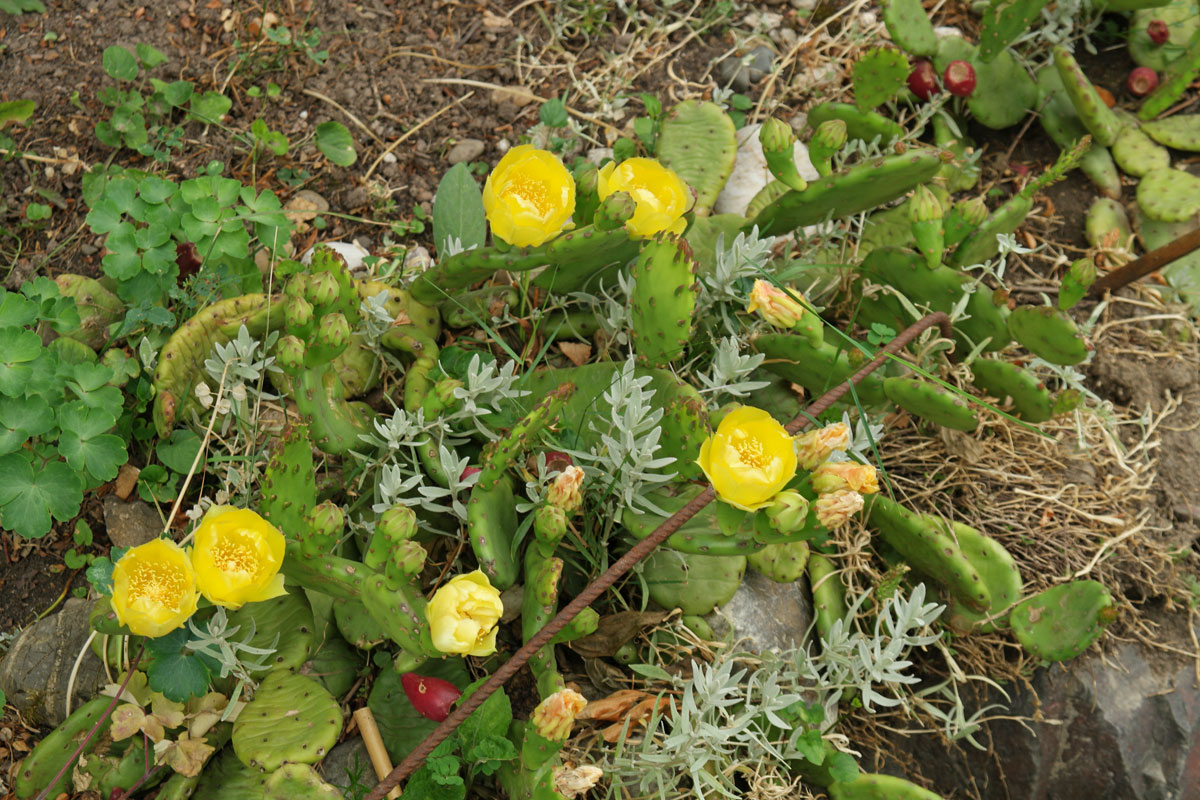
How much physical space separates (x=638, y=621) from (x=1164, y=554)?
4.24 feet

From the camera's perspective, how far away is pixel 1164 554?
217 cm

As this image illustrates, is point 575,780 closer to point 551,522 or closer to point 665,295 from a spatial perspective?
point 551,522

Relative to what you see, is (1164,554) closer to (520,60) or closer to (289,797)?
(289,797)

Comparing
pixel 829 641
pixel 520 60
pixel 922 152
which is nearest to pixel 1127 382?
pixel 922 152

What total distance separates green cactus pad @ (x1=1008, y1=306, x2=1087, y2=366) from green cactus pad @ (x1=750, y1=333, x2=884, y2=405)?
32cm

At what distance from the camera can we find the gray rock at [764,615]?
6.39ft

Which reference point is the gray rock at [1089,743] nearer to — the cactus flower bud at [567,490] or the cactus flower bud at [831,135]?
the cactus flower bud at [567,490]

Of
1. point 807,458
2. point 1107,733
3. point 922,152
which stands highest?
point 922,152

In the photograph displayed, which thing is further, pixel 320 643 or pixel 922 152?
pixel 922 152

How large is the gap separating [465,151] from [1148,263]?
1793 millimetres

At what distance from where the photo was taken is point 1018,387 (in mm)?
1997

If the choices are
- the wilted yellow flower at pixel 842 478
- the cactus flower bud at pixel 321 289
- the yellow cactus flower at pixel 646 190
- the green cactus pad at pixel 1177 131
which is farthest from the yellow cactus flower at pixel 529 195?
the green cactus pad at pixel 1177 131

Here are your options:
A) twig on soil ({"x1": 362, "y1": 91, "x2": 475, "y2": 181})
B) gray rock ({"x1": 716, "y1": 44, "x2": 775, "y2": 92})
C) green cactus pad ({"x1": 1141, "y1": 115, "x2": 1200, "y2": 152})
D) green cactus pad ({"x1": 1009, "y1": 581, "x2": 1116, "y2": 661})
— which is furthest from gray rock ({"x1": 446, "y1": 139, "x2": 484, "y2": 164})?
green cactus pad ({"x1": 1141, "y1": 115, "x2": 1200, "y2": 152})

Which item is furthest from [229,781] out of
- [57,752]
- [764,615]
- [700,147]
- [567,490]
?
[700,147]
